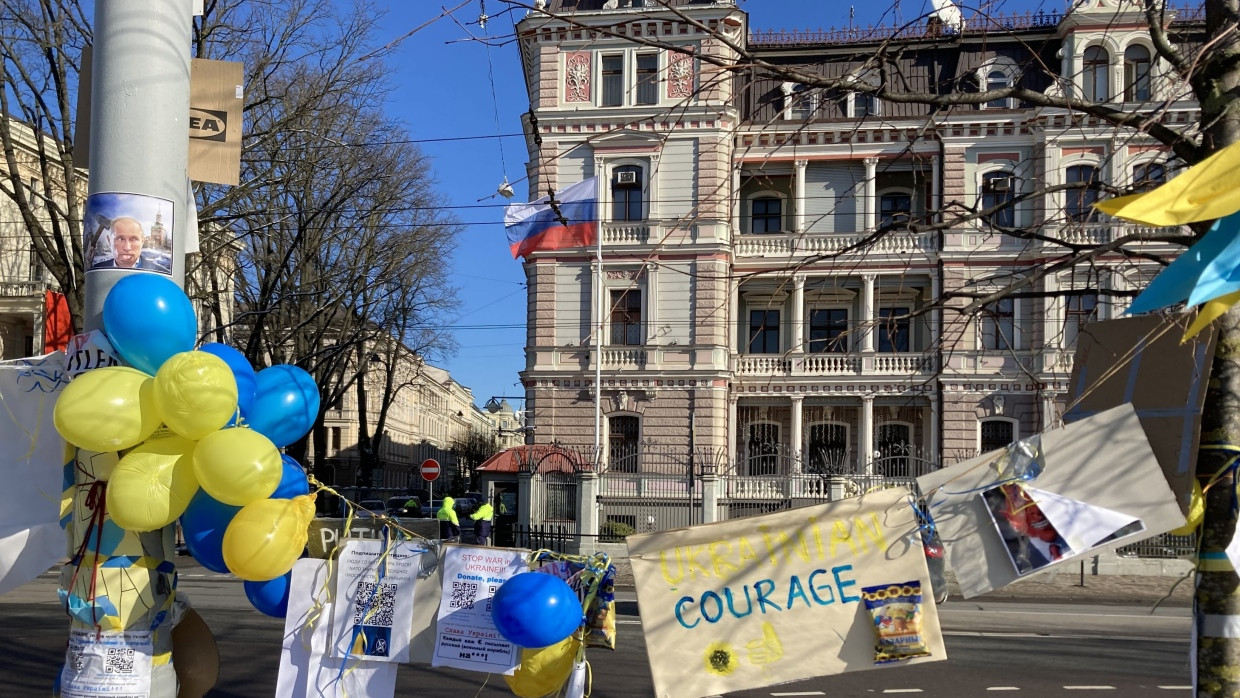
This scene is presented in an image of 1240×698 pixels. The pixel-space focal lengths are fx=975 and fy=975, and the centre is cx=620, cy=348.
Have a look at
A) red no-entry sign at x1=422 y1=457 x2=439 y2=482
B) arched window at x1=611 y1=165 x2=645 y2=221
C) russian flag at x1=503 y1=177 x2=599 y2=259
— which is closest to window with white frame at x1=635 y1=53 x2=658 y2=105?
arched window at x1=611 y1=165 x2=645 y2=221

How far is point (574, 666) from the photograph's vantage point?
15.4 ft

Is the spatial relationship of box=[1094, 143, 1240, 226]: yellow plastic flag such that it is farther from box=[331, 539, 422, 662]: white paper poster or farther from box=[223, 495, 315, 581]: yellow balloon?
box=[223, 495, 315, 581]: yellow balloon

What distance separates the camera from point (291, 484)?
4.95 m

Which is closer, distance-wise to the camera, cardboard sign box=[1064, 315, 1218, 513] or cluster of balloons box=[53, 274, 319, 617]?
cardboard sign box=[1064, 315, 1218, 513]

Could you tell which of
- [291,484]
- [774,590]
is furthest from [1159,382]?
[291,484]

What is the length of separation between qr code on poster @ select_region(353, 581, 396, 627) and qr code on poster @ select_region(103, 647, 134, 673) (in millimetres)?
989

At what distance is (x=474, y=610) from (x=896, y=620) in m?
1.96

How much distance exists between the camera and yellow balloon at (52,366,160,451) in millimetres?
4211

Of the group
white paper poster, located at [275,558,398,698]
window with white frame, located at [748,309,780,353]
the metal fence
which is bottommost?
the metal fence

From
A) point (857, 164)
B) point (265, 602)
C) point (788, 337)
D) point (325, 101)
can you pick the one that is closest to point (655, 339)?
point (788, 337)

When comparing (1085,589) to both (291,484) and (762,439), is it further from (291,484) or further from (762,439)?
(291,484)

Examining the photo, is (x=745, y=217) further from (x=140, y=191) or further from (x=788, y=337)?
(x=140, y=191)

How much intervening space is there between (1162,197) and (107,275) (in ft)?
14.2

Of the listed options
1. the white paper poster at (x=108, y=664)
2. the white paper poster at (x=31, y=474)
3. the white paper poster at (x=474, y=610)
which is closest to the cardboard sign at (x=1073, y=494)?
the white paper poster at (x=474, y=610)
